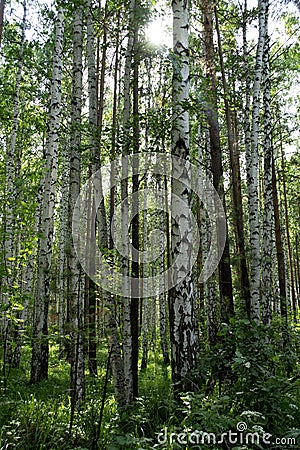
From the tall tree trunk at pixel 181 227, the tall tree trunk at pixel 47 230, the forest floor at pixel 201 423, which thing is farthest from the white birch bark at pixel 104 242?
the tall tree trunk at pixel 47 230

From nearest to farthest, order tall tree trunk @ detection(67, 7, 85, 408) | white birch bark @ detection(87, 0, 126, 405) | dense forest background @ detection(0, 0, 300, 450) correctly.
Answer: dense forest background @ detection(0, 0, 300, 450) < white birch bark @ detection(87, 0, 126, 405) < tall tree trunk @ detection(67, 7, 85, 408)

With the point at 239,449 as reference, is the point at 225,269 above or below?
above

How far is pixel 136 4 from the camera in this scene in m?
7.48

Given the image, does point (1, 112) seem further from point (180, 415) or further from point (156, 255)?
point (156, 255)

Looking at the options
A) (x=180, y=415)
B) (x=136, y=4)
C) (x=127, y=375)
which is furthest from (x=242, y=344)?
(x=136, y=4)

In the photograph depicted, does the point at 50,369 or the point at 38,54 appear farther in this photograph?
the point at 38,54

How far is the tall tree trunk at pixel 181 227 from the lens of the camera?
15.8 feet

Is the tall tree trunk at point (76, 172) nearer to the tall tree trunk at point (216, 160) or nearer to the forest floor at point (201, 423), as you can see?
the forest floor at point (201, 423)

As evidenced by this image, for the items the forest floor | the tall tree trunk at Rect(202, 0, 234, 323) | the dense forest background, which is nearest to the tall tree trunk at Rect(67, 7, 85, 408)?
the dense forest background

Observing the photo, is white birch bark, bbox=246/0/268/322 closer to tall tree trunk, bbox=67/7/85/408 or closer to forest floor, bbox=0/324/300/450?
forest floor, bbox=0/324/300/450

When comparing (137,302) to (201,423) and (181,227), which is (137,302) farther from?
(201,423)

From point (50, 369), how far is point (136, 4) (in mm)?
9474

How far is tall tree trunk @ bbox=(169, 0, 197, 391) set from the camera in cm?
480

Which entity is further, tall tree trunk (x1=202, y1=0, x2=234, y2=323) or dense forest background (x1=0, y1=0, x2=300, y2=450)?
tall tree trunk (x1=202, y1=0, x2=234, y2=323)
